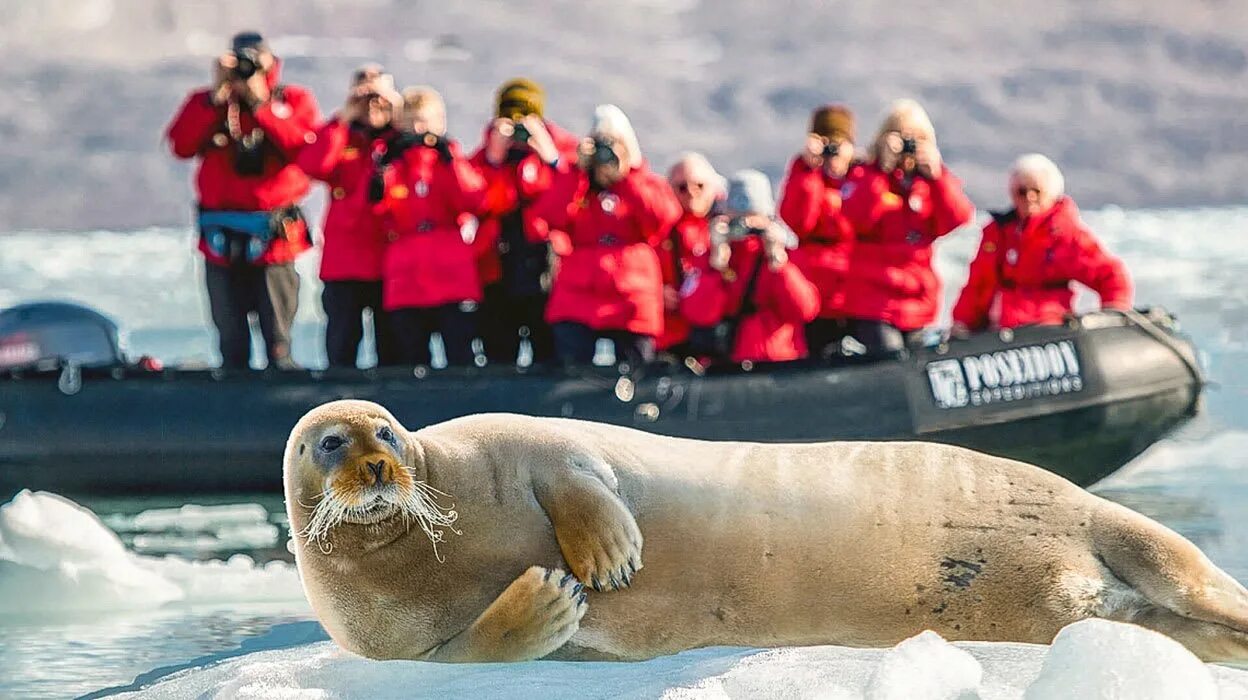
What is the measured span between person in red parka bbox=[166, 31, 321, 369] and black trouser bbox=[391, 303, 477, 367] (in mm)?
466

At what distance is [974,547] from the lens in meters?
3.52

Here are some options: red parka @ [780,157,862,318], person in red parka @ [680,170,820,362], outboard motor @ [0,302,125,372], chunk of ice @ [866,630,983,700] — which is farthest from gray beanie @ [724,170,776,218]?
chunk of ice @ [866,630,983,700]

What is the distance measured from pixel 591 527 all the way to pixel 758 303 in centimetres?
346

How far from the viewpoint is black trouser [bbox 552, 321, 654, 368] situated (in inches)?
263

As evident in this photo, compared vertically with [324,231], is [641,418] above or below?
below

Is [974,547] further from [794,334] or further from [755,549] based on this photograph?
[794,334]

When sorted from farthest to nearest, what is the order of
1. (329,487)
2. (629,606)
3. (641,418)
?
1. (641,418)
2. (629,606)
3. (329,487)

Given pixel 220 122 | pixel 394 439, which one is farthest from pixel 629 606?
pixel 220 122

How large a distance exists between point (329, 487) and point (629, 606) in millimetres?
627

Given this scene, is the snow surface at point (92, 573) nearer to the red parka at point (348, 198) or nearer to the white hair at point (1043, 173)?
the red parka at point (348, 198)

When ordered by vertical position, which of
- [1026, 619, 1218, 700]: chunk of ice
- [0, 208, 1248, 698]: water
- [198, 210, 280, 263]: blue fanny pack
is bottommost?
[0, 208, 1248, 698]: water

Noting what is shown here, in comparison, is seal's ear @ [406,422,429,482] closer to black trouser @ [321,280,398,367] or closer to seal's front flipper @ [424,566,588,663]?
seal's front flipper @ [424,566,588,663]

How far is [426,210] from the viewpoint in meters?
6.73

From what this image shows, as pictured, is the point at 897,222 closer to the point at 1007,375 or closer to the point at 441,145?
the point at 1007,375
